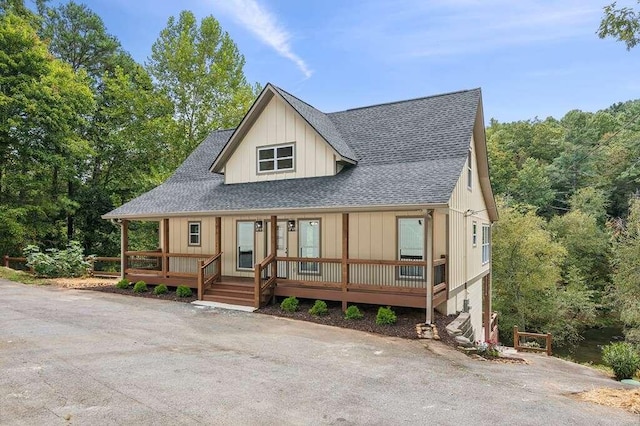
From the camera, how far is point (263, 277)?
42.2ft

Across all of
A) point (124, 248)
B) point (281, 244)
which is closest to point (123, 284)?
point (124, 248)

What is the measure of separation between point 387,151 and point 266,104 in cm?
457

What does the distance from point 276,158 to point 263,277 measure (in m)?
4.29

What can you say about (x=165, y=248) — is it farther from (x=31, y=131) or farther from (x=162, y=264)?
(x=31, y=131)

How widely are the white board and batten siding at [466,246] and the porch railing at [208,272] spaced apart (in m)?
7.43

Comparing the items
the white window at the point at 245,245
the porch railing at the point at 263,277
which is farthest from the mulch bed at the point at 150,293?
the porch railing at the point at 263,277

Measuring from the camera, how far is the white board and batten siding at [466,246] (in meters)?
11.9

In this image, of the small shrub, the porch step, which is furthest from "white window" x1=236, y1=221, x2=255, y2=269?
the small shrub

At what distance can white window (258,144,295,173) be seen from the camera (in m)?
14.2

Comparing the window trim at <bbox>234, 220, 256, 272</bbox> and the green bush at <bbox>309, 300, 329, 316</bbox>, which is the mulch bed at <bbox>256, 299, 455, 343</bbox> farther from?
the window trim at <bbox>234, 220, 256, 272</bbox>

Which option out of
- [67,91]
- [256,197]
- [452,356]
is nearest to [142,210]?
[256,197]

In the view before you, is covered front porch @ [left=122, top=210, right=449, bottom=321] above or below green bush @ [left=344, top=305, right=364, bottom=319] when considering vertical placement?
above

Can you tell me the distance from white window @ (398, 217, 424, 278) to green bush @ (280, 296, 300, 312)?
122 inches

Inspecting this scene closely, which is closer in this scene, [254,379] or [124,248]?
[254,379]
